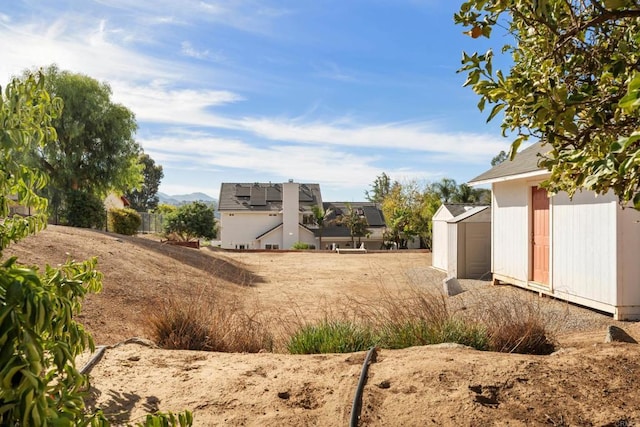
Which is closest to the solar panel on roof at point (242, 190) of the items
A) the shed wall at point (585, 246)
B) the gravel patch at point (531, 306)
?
the gravel patch at point (531, 306)


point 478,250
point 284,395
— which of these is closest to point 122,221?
point 478,250

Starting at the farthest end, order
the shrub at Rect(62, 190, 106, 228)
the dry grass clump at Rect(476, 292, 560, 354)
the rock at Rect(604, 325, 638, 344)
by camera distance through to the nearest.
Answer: the shrub at Rect(62, 190, 106, 228) < the rock at Rect(604, 325, 638, 344) < the dry grass clump at Rect(476, 292, 560, 354)

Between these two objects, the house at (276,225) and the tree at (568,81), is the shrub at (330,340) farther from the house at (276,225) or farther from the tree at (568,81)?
the house at (276,225)

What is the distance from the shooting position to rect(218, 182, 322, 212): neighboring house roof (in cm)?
4278

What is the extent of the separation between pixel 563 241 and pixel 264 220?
33696 mm

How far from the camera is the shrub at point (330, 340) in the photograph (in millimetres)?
5418

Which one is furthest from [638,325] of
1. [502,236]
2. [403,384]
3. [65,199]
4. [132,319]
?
[65,199]

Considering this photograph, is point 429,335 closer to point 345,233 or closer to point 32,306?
point 32,306

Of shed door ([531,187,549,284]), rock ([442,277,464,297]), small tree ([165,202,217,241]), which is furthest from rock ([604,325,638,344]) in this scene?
small tree ([165,202,217,241])

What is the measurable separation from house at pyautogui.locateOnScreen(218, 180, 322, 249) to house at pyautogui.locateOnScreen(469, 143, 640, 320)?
26884 mm

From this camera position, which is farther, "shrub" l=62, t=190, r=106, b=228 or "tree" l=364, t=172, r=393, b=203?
"tree" l=364, t=172, r=393, b=203

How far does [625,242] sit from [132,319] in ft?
29.4

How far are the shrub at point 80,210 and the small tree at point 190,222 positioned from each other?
9.69 m

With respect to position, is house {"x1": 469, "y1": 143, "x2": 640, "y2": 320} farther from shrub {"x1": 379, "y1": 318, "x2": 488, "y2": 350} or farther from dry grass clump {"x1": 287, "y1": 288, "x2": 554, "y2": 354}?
shrub {"x1": 379, "y1": 318, "x2": 488, "y2": 350}
